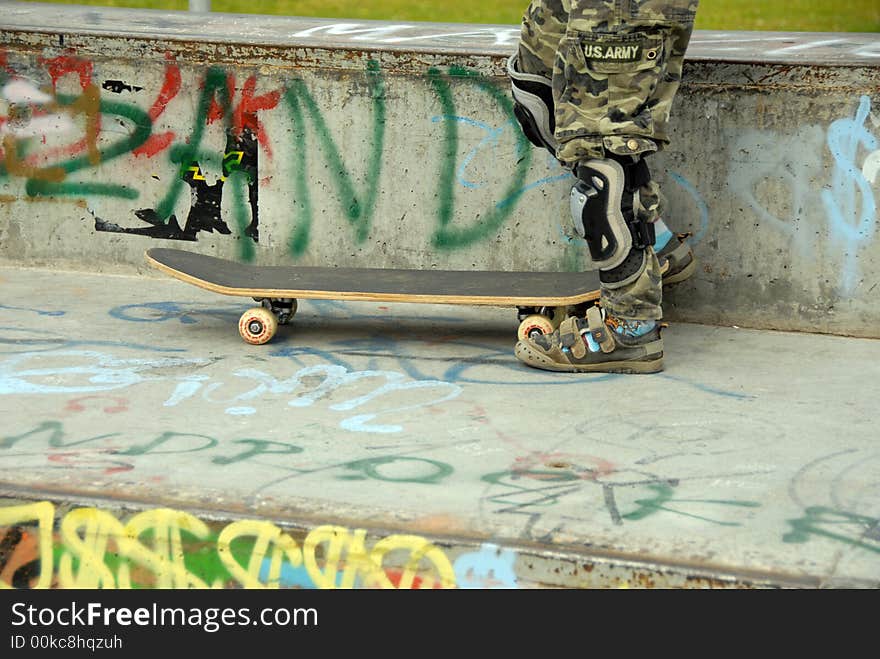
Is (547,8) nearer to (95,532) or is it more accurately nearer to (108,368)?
(108,368)

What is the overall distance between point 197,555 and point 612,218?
1.81m

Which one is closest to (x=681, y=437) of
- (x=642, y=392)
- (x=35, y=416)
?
(x=642, y=392)

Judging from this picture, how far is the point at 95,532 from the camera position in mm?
3217

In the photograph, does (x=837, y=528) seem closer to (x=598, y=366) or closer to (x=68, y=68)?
(x=598, y=366)

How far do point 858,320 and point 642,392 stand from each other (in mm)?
1098

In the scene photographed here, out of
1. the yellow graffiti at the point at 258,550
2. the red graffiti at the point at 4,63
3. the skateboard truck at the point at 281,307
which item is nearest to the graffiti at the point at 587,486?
the yellow graffiti at the point at 258,550

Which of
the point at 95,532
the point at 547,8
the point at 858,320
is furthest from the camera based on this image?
the point at 858,320

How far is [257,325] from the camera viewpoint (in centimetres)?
471

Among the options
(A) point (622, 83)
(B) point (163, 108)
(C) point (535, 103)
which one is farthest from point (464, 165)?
(B) point (163, 108)

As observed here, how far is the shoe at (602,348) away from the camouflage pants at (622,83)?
58 mm

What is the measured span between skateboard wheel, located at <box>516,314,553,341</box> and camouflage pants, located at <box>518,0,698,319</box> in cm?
26

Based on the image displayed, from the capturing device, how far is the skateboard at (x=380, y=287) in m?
4.61

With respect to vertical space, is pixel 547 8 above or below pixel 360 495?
above
